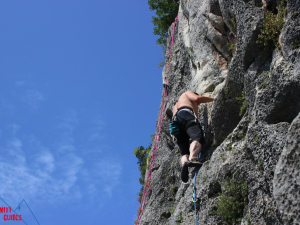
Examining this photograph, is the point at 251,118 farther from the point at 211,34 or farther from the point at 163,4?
the point at 163,4

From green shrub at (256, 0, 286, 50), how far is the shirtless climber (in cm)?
208

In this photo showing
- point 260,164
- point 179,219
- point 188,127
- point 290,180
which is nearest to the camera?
point 290,180

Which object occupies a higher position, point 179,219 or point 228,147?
point 228,147

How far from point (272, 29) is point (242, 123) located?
5.29 feet

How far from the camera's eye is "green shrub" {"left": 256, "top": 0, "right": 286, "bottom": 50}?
5461 millimetres

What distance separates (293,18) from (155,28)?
11840 mm

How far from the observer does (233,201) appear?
5.31 meters

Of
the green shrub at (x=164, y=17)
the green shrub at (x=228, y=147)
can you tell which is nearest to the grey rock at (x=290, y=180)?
A: the green shrub at (x=228, y=147)

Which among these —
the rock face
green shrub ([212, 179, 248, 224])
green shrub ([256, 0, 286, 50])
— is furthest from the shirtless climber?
green shrub ([256, 0, 286, 50])

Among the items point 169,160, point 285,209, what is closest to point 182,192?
point 169,160

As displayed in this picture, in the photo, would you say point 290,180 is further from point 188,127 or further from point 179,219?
point 188,127

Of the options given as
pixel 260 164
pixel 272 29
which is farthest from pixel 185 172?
pixel 272 29

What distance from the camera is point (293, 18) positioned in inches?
198

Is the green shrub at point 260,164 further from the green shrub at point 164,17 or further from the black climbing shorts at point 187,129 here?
the green shrub at point 164,17
